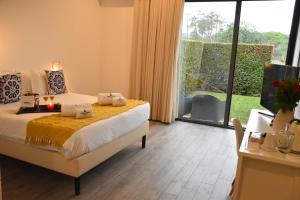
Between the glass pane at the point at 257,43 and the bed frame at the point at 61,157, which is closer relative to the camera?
the bed frame at the point at 61,157

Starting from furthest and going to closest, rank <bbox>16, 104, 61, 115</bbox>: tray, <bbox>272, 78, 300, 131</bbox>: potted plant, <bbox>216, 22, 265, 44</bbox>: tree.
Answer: <bbox>216, 22, 265, 44</bbox>: tree < <bbox>16, 104, 61, 115</bbox>: tray < <bbox>272, 78, 300, 131</bbox>: potted plant

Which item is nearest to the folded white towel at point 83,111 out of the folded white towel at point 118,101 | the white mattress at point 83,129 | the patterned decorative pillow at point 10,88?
the white mattress at point 83,129

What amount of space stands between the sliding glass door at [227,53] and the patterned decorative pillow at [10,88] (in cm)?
281

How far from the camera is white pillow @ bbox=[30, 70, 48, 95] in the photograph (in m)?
3.81

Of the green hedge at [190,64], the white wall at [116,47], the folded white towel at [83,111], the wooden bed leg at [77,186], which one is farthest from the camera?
the white wall at [116,47]

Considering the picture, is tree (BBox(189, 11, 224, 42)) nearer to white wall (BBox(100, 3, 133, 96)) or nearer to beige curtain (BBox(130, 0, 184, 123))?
beige curtain (BBox(130, 0, 184, 123))

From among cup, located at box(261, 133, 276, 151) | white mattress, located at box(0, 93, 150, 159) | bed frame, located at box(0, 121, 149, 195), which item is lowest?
bed frame, located at box(0, 121, 149, 195)

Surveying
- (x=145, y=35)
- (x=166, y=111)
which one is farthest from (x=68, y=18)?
(x=166, y=111)

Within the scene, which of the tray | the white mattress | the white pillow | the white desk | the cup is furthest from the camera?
the white pillow

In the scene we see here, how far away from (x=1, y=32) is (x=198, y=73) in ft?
10.8

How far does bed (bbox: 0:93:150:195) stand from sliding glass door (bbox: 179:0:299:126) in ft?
6.94

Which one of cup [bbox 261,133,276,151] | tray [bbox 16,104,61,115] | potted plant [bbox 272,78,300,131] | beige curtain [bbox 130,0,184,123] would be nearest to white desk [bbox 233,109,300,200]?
cup [bbox 261,133,276,151]

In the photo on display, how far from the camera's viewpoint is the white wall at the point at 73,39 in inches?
145

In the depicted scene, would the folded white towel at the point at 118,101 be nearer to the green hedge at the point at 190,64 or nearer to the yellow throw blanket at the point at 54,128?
the yellow throw blanket at the point at 54,128
